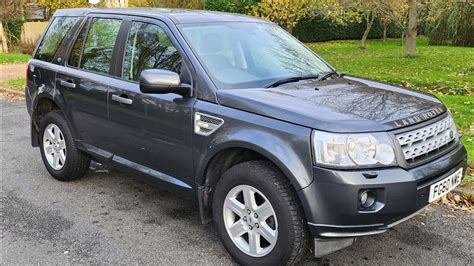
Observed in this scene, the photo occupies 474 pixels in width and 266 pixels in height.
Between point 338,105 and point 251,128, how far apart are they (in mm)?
596

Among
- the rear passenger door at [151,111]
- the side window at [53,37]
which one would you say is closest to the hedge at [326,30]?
the side window at [53,37]

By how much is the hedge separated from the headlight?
24.8 metres

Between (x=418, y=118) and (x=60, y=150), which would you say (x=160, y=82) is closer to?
(x=418, y=118)

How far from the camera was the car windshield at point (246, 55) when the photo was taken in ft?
12.3

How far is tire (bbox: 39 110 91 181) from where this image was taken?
4.98 metres

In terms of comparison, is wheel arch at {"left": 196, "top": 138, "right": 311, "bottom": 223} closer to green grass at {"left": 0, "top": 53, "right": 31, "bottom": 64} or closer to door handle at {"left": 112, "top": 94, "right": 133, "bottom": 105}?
door handle at {"left": 112, "top": 94, "right": 133, "bottom": 105}

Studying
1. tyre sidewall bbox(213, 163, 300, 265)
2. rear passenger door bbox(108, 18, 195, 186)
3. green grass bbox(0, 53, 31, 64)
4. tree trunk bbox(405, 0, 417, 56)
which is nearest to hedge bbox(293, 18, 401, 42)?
tree trunk bbox(405, 0, 417, 56)

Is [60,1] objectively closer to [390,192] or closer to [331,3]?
[331,3]

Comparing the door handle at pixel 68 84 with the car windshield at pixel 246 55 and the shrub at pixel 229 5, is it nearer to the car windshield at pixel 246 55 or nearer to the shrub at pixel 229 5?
the car windshield at pixel 246 55

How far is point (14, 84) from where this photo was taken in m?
12.7

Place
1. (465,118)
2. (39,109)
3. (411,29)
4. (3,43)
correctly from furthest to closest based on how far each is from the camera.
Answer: (3,43), (411,29), (465,118), (39,109)

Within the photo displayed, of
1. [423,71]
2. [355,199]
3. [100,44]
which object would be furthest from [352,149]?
[423,71]

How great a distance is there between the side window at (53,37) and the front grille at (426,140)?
11.8 ft

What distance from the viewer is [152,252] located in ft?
12.1
